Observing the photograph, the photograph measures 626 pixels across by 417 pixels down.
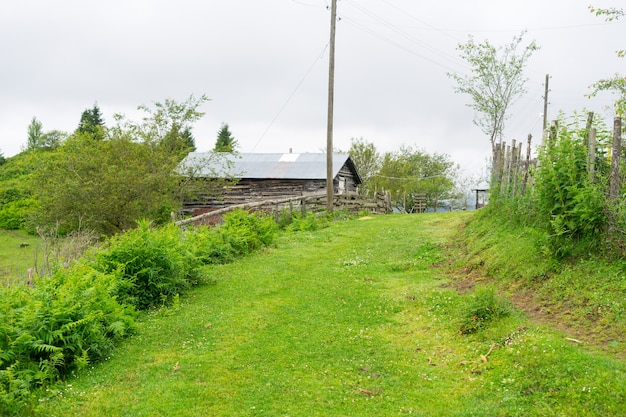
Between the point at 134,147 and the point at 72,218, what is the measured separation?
14.3ft

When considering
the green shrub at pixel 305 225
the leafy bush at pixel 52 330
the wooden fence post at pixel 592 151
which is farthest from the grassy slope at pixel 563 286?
the green shrub at pixel 305 225

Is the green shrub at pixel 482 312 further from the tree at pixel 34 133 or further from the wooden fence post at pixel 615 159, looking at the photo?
the tree at pixel 34 133

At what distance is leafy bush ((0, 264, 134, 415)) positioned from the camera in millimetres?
5727

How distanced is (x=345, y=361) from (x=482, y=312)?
214 cm

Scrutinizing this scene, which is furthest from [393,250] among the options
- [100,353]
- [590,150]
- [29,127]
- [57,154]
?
[29,127]

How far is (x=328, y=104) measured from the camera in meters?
23.9

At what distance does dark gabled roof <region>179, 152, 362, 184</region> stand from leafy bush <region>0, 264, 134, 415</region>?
20799 mm

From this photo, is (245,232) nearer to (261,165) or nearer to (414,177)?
(261,165)

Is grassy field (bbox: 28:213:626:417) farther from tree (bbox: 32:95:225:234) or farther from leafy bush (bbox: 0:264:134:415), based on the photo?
tree (bbox: 32:95:225:234)

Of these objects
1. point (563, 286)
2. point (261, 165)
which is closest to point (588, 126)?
point (563, 286)

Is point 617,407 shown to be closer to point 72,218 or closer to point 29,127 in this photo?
point 72,218

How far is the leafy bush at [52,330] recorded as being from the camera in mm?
5727

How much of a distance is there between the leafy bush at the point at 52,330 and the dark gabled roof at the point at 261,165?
20.8m

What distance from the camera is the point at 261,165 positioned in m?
31.5
